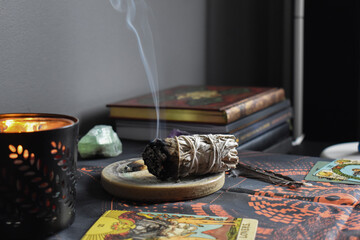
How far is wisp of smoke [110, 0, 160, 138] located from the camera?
1.16 meters

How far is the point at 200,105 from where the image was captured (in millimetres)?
1020

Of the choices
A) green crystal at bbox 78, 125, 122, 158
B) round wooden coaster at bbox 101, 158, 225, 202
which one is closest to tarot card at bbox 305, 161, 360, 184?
round wooden coaster at bbox 101, 158, 225, 202

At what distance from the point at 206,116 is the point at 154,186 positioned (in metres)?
0.37

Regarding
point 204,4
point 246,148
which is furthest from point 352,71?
point 246,148

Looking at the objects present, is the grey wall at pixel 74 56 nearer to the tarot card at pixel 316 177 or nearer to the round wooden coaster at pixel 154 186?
the round wooden coaster at pixel 154 186

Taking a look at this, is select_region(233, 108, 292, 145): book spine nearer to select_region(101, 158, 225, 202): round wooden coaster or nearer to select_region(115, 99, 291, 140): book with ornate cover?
select_region(115, 99, 291, 140): book with ornate cover

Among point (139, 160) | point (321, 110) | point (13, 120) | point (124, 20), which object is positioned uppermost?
point (124, 20)

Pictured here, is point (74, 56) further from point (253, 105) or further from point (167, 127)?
point (253, 105)

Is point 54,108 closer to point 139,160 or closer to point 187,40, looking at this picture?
point 139,160

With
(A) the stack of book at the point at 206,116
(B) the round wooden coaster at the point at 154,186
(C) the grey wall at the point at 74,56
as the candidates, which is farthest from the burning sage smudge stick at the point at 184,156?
(C) the grey wall at the point at 74,56

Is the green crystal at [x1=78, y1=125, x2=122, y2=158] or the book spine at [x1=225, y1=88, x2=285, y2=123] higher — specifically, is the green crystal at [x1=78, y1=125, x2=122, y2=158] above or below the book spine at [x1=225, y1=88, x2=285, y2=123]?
below

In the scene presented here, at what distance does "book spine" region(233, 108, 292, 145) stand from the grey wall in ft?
1.20

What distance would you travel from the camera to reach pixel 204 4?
5.59 ft

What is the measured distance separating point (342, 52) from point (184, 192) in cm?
140
